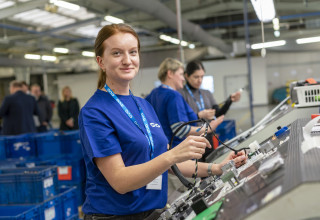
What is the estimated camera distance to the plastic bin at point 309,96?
2150 millimetres

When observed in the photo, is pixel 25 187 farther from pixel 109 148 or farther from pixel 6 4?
pixel 6 4

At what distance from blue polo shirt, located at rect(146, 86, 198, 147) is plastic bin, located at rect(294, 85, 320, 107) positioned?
2.77 ft

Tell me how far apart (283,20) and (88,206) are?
22.0ft

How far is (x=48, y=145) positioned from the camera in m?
4.69

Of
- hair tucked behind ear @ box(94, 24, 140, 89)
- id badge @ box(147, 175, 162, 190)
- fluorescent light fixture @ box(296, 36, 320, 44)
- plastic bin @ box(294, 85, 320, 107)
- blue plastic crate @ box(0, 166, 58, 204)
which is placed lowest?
blue plastic crate @ box(0, 166, 58, 204)

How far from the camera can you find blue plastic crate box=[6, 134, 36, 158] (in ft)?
15.4

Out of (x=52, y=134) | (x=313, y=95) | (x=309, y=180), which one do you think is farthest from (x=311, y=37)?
(x=309, y=180)

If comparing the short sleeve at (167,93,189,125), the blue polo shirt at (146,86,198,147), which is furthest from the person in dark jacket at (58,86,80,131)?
the short sleeve at (167,93,189,125)

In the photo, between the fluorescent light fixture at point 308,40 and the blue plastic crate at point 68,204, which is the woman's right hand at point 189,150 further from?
the fluorescent light fixture at point 308,40

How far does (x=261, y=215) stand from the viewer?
729mm

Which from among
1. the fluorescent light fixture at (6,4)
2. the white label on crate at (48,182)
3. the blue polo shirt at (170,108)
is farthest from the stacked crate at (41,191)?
the fluorescent light fixture at (6,4)

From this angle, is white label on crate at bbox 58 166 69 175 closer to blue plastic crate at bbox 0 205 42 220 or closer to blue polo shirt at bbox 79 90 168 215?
blue plastic crate at bbox 0 205 42 220

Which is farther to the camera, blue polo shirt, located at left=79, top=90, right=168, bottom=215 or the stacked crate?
the stacked crate

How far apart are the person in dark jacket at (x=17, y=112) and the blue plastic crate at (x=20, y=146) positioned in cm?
98
